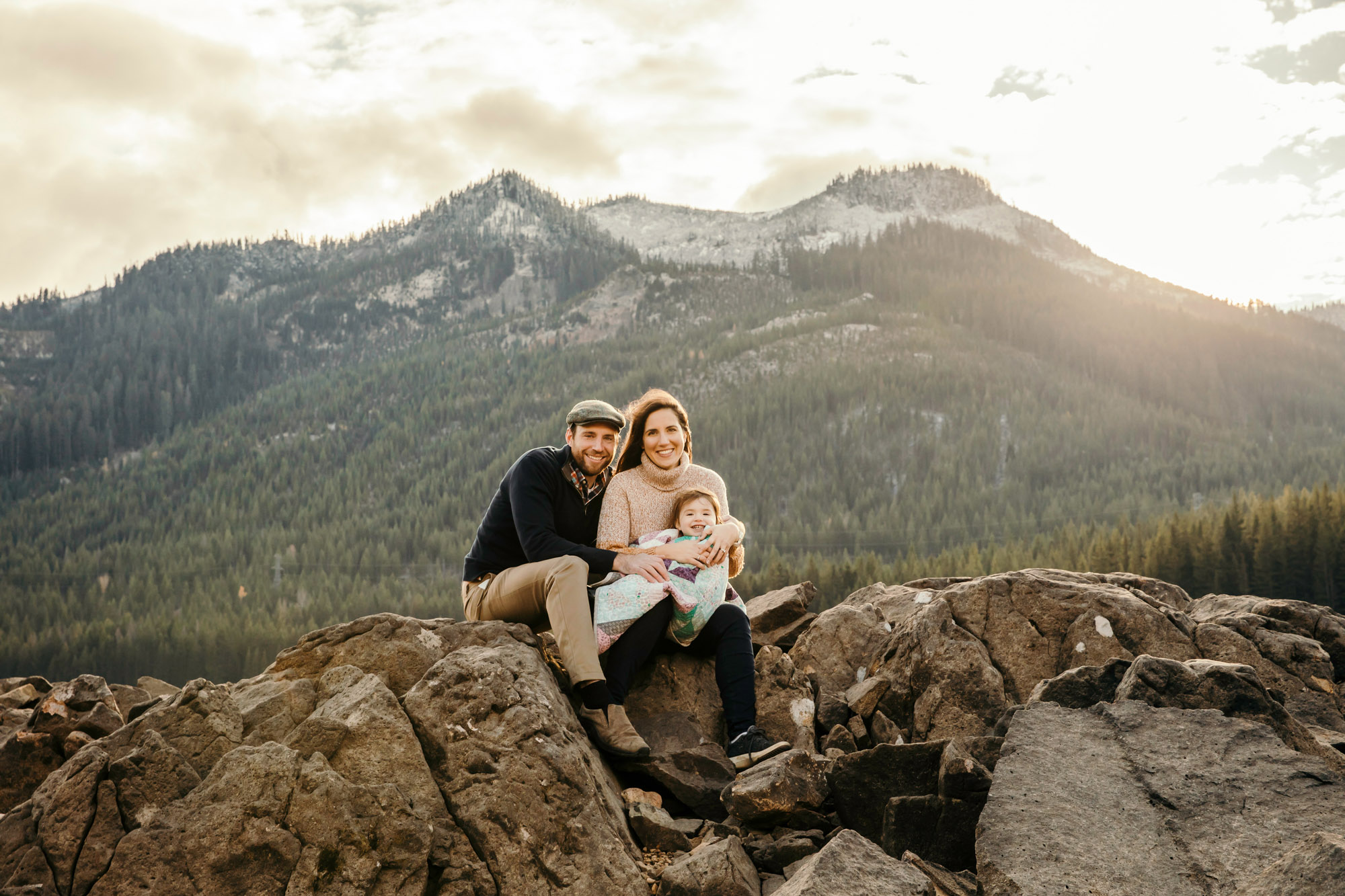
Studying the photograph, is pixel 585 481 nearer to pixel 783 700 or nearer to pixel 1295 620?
pixel 783 700

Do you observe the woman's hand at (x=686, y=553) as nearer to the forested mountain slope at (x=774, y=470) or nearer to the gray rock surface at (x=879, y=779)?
the gray rock surface at (x=879, y=779)

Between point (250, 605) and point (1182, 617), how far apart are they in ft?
384

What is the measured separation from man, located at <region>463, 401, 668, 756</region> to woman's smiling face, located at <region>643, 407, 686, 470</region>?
334mm

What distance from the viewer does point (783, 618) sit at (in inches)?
469

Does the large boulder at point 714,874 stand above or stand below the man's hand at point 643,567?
below

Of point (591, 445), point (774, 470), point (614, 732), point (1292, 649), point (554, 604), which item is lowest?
point (774, 470)

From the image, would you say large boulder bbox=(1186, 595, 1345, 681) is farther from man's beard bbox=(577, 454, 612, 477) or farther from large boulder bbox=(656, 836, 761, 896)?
man's beard bbox=(577, 454, 612, 477)

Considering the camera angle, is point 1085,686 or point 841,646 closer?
point 1085,686

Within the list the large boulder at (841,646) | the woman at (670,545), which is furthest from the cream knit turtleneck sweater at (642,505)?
the large boulder at (841,646)

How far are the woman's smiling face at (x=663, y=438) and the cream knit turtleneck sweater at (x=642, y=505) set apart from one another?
0.25ft

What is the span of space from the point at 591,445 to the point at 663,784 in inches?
120

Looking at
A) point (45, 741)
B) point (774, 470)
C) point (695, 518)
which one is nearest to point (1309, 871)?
point (695, 518)

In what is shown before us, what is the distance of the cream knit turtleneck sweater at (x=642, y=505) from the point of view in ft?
27.5

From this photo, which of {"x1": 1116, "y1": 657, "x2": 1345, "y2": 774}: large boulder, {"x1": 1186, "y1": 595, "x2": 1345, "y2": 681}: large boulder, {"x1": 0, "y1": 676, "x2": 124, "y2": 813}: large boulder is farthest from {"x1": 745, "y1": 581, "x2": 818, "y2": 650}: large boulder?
{"x1": 0, "y1": 676, "x2": 124, "y2": 813}: large boulder
